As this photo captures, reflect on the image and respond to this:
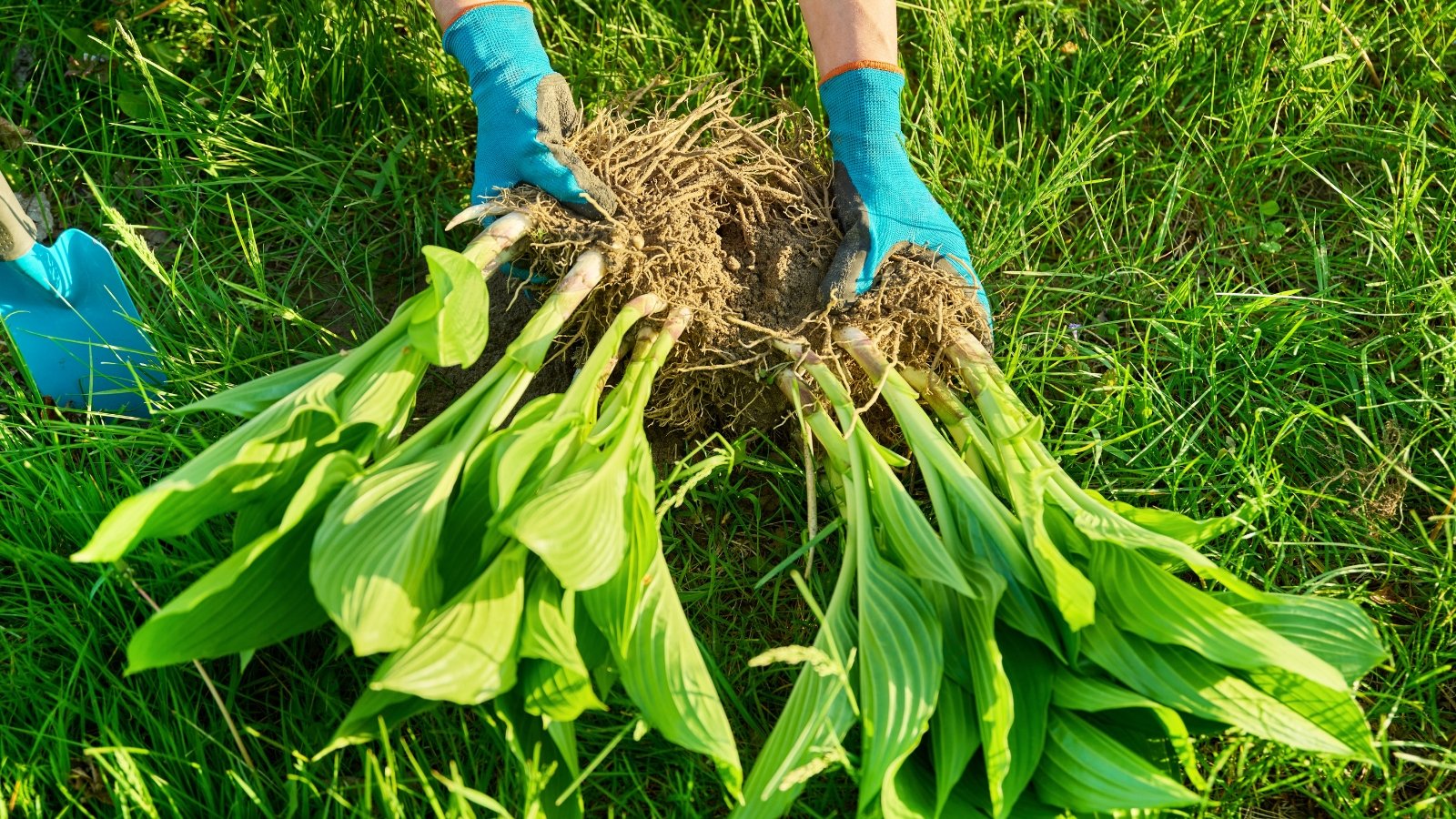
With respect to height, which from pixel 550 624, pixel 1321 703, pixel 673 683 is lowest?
pixel 1321 703

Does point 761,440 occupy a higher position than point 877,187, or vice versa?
point 877,187

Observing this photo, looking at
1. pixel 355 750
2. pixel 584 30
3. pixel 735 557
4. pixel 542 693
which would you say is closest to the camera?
pixel 542 693

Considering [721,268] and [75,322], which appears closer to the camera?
[721,268]

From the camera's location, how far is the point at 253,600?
117 centimetres

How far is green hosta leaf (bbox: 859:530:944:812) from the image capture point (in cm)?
112

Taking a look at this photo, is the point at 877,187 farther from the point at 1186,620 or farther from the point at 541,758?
the point at 541,758

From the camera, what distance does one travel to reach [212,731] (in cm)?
137

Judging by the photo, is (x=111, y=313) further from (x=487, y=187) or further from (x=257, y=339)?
(x=487, y=187)

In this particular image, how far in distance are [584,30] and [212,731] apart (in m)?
1.53

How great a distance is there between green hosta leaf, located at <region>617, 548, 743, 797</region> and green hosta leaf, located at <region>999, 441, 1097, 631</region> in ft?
1.31

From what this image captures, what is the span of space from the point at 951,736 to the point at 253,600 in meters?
0.81

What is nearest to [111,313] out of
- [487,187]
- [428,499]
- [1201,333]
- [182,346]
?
[182,346]

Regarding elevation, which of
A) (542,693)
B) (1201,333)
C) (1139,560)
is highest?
(542,693)

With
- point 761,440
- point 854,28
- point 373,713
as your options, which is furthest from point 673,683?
point 854,28
